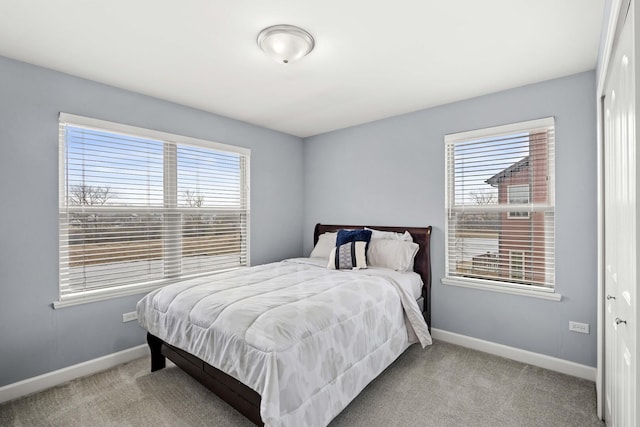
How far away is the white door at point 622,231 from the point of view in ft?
3.43

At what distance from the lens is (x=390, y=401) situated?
2.22 metres

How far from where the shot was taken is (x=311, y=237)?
15.0ft

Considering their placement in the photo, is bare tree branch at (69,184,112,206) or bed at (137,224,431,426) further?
bare tree branch at (69,184,112,206)

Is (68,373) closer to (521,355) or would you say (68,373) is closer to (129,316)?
(129,316)

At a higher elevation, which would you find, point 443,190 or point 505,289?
point 443,190

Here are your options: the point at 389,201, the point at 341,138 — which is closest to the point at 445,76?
the point at 389,201

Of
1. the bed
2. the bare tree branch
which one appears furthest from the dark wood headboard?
the bare tree branch

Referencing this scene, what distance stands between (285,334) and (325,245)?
2266 mm

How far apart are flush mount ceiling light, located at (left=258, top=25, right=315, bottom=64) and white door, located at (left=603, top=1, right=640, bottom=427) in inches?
62.2

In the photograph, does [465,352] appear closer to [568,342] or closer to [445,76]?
[568,342]

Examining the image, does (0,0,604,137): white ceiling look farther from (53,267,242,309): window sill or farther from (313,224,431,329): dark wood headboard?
(53,267,242,309): window sill

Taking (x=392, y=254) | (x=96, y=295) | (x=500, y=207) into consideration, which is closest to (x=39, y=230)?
(x=96, y=295)

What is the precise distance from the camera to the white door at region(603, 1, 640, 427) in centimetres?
105

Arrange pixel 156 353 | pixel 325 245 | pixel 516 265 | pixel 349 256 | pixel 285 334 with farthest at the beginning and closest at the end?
1. pixel 325 245
2. pixel 349 256
3. pixel 516 265
4. pixel 156 353
5. pixel 285 334
